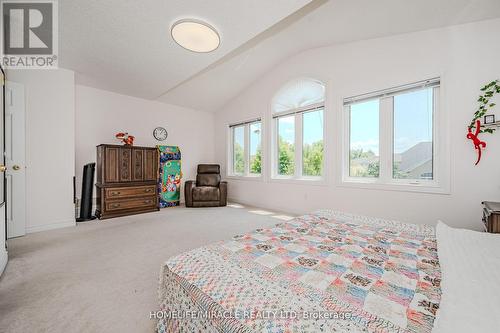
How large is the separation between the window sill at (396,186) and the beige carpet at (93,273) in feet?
5.55

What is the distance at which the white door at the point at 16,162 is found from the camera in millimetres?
2943

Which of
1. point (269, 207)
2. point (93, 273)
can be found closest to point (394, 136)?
point (269, 207)

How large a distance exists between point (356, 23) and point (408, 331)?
12.3 ft

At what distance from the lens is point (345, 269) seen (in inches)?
38.4

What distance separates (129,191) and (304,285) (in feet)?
14.2

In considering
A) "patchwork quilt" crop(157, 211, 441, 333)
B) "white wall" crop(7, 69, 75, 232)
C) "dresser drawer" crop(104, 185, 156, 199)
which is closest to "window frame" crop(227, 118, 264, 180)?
"dresser drawer" crop(104, 185, 156, 199)

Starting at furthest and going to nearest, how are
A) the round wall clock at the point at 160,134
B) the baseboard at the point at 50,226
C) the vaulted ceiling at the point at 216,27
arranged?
the round wall clock at the point at 160,134 → the baseboard at the point at 50,226 → the vaulted ceiling at the point at 216,27

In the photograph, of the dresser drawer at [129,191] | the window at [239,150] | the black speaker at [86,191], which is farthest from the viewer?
the window at [239,150]

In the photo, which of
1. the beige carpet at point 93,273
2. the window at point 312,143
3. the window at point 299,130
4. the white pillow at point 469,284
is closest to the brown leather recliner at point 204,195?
the beige carpet at point 93,273

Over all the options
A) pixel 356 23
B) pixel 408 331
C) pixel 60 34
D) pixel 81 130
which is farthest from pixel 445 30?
pixel 81 130

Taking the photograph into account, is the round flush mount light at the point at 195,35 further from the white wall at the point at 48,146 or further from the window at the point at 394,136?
the window at the point at 394,136

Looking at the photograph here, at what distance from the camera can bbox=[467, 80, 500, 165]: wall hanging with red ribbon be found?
97.0 inches

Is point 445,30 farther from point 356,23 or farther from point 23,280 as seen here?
point 23,280

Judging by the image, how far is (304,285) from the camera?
84 centimetres
